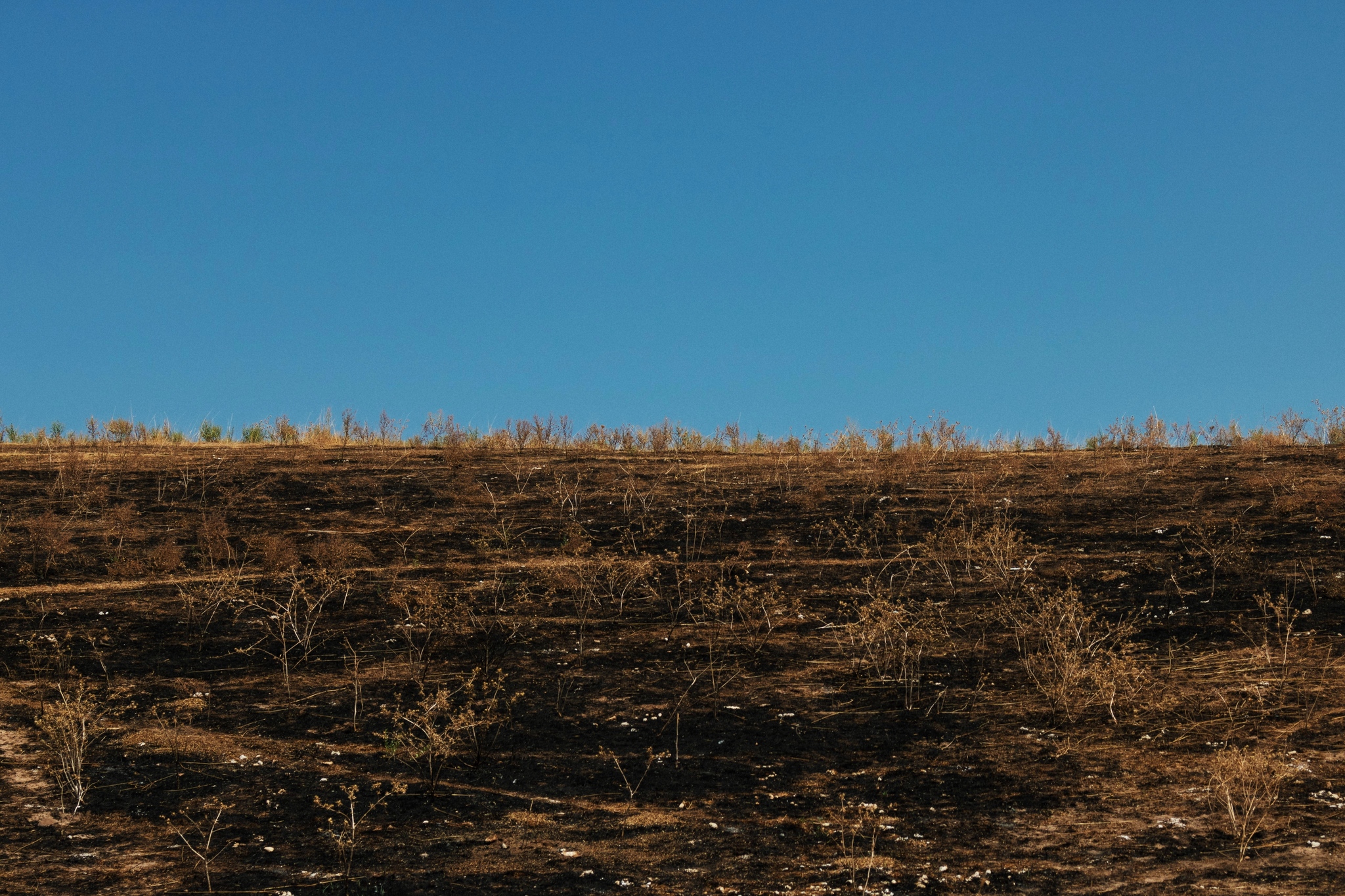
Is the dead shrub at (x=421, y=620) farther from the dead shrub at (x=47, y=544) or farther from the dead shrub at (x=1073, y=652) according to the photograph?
the dead shrub at (x=1073, y=652)

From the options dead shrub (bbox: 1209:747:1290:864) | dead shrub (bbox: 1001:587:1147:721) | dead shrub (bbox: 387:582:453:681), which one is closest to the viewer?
dead shrub (bbox: 1209:747:1290:864)

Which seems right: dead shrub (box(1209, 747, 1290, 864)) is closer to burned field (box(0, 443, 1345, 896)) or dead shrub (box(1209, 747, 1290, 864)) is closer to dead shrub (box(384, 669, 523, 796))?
burned field (box(0, 443, 1345, 896))

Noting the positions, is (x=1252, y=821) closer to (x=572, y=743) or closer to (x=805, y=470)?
(x=572, y=743)

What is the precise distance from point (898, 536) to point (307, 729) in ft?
21.5

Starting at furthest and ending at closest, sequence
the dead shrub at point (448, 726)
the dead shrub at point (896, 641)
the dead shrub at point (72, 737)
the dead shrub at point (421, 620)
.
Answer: the dead shrub at point (421, 620), the dead shrub at point (896, 641), the dead shrub at point (448, 726), the dead shrub at point (72, 737)

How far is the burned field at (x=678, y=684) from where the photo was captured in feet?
Result: 20.4

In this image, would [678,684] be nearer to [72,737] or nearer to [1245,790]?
[1245,790]

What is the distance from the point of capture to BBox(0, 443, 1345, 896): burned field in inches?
245

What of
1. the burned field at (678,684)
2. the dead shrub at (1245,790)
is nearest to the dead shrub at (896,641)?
the burned field at (678,684)

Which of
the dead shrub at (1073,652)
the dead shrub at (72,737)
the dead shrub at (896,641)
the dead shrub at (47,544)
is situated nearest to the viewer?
the dead shrub at (72,737)

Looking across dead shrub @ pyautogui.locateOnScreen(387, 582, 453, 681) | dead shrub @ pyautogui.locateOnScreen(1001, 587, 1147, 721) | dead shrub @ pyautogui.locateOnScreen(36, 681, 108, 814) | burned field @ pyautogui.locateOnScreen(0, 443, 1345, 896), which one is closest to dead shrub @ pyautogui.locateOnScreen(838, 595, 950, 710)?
burned field @ pyautogui.locateOnScreen(0, 443, 1345, 896)

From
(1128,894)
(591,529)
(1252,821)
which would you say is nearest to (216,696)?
(591,529)

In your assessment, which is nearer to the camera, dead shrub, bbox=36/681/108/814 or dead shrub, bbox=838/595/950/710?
dead shrub, bbox=36/681/108/814

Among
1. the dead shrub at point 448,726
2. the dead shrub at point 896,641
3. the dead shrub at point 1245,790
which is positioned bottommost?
the dead shrub at point 1245,790
